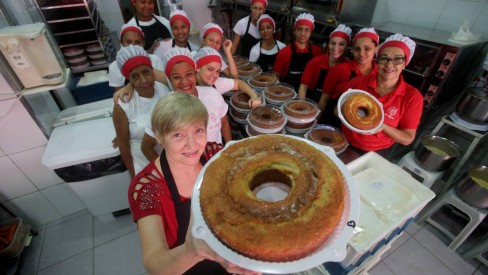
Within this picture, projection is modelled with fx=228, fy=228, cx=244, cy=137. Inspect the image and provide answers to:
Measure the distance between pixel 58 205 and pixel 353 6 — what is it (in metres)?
4.42

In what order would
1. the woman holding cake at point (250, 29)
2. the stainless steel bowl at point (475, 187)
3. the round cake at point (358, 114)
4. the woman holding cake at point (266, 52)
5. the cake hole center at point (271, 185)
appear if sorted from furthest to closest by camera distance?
the woman holding cake at point (250, 29) < the woman holding cake at point (266, 52) < the stainless steel bowl at point (475, 187) < the round cake at point (358, 114) < the cake hole center at point (271, 185)

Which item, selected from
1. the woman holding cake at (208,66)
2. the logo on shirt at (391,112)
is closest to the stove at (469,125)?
the logo on shirt at (391,112)

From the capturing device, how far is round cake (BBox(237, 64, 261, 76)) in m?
2.77

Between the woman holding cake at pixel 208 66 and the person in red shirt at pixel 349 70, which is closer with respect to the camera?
the woman holding cake at pixel 208 66

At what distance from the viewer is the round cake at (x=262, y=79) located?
2.50 meters

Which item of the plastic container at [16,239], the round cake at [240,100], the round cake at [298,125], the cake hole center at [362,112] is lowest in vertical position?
the plastic container at [16,239]

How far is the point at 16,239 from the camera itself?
87.7 inches

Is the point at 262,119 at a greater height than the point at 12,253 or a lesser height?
greater

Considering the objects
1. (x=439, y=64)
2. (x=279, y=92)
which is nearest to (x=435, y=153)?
(x=439, y=64)

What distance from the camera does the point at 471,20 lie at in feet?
8.65

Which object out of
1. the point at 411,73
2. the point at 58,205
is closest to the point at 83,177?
the point at 58,205

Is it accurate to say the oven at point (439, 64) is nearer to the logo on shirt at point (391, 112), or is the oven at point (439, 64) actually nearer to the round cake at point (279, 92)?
the logo on shirt at point (391, 112)

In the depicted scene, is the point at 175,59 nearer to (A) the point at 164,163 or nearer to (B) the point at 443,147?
(A) the point at 164,163

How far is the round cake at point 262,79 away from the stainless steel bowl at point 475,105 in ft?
6.31
